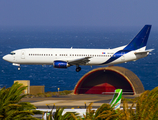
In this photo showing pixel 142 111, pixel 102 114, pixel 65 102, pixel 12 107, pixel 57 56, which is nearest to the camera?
pixel 102 114

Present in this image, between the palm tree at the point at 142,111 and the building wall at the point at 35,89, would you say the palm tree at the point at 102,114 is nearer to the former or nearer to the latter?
the palm tree at the point at 142,111

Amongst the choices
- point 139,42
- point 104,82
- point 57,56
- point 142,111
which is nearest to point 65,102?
point 57,56

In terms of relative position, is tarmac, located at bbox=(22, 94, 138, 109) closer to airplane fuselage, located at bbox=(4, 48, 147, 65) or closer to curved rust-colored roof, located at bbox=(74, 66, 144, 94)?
airplane fuselage, located at bbox=(4, 48, 147, 65)

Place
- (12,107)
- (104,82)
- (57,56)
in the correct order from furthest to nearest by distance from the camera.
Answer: (104,82)
(57,56)
(12,107)

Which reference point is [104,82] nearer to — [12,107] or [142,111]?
[142,111]

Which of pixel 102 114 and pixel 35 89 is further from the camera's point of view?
pixel 35 89

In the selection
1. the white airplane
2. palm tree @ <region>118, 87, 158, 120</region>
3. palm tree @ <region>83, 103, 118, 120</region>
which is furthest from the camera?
the white airplane

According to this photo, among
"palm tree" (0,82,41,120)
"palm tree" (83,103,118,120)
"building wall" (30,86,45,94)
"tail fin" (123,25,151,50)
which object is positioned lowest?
"palm tree" (83,103,118,120)

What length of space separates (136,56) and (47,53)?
18.8m

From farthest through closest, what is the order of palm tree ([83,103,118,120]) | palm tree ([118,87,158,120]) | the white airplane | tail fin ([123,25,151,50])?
tail fin ([123,25,151,50]) < the white airplane < palm tree ([83,103,118,120]) < palm tree ([118,87,158,120])

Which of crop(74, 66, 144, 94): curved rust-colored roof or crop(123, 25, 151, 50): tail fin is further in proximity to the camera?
crop(74, 66, 144, 94): curved rust-colored roof

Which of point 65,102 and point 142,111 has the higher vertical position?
point 65,102

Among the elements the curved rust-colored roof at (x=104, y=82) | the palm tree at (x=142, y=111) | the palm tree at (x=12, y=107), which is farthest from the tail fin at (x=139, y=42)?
the palm tree at (x=12, y=107)

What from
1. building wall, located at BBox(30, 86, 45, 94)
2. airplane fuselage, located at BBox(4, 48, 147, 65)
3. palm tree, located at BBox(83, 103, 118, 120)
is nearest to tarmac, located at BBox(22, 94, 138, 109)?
airplane fuselage, located at BBox(4, 48, 147, 65)
